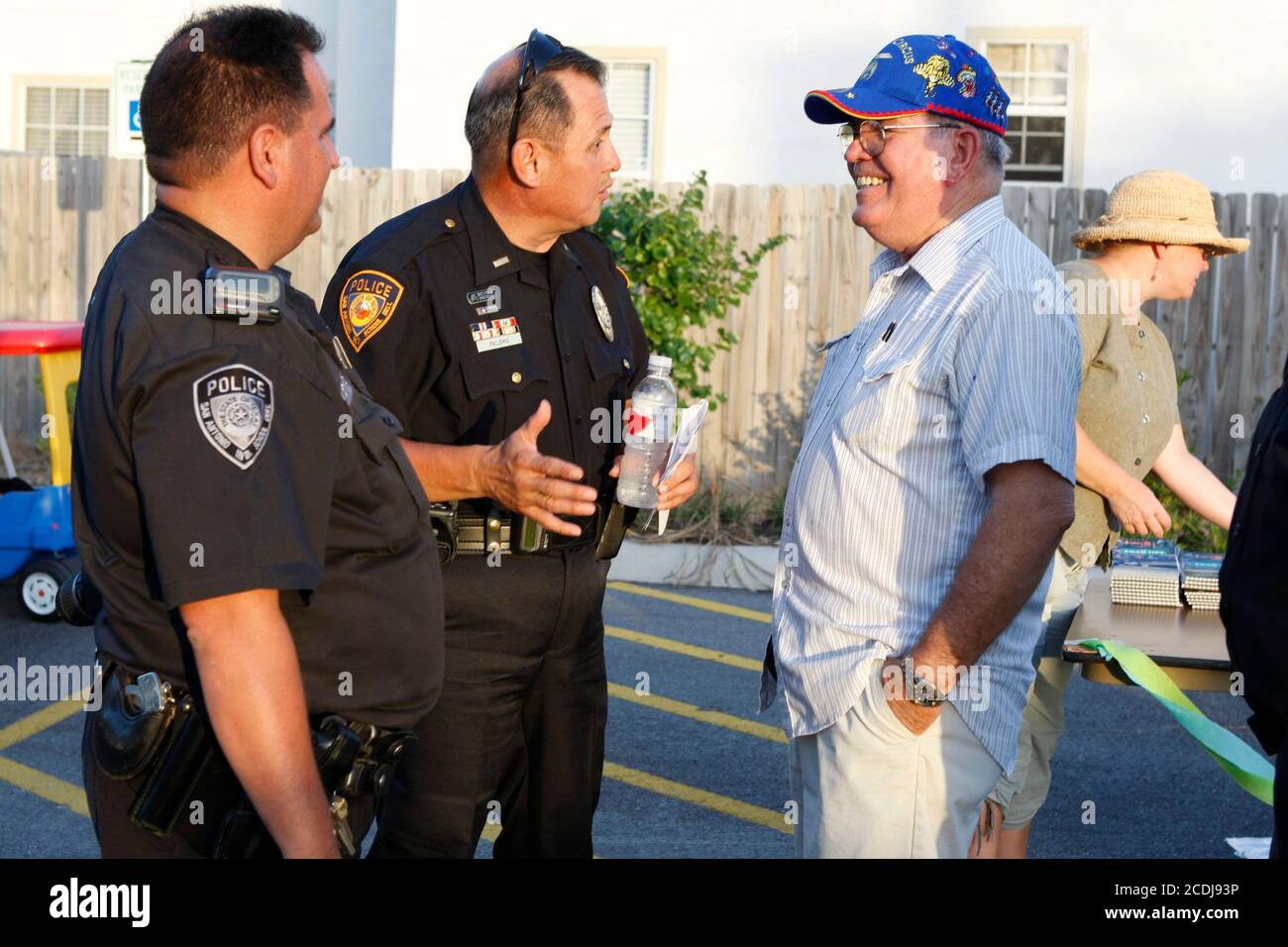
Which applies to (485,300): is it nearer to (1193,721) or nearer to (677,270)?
(1193,721)

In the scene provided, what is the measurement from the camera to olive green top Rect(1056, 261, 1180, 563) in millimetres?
4398

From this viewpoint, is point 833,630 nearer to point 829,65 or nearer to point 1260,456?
point 1260,456

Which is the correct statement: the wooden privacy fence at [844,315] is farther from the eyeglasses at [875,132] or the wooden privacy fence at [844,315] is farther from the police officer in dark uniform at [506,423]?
the eyeglasses at [875,132]

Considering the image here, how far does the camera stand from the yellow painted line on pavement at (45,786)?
5.42 meters

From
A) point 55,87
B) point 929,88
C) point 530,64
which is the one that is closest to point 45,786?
point 530,64

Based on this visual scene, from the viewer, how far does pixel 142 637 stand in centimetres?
234

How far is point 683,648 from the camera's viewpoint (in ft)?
Result: 25.7

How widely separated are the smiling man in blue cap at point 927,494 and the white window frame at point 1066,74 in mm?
9882

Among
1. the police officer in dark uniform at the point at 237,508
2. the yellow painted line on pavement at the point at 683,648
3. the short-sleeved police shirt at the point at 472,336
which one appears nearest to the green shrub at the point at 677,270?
the yellow painted line on pavement at the point at 683,648

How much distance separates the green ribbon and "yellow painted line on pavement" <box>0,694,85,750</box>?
4.56 metres

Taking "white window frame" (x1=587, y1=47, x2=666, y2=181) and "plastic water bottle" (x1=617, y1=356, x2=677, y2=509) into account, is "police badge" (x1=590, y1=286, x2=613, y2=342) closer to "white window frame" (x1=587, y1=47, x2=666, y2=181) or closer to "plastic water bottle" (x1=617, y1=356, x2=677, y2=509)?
"plastic water bottle" (x1=617, y1=356, x2=677, y2=509)

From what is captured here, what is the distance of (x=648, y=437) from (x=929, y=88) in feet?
3.22

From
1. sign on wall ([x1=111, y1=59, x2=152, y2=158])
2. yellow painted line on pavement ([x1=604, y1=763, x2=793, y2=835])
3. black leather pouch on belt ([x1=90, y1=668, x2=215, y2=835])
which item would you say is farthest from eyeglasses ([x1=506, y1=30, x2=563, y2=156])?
sign on wall ([x1=111, y1=59, x2=152, y2=158])

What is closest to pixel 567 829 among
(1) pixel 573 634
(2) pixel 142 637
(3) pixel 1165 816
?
(1) pixel 573 634
